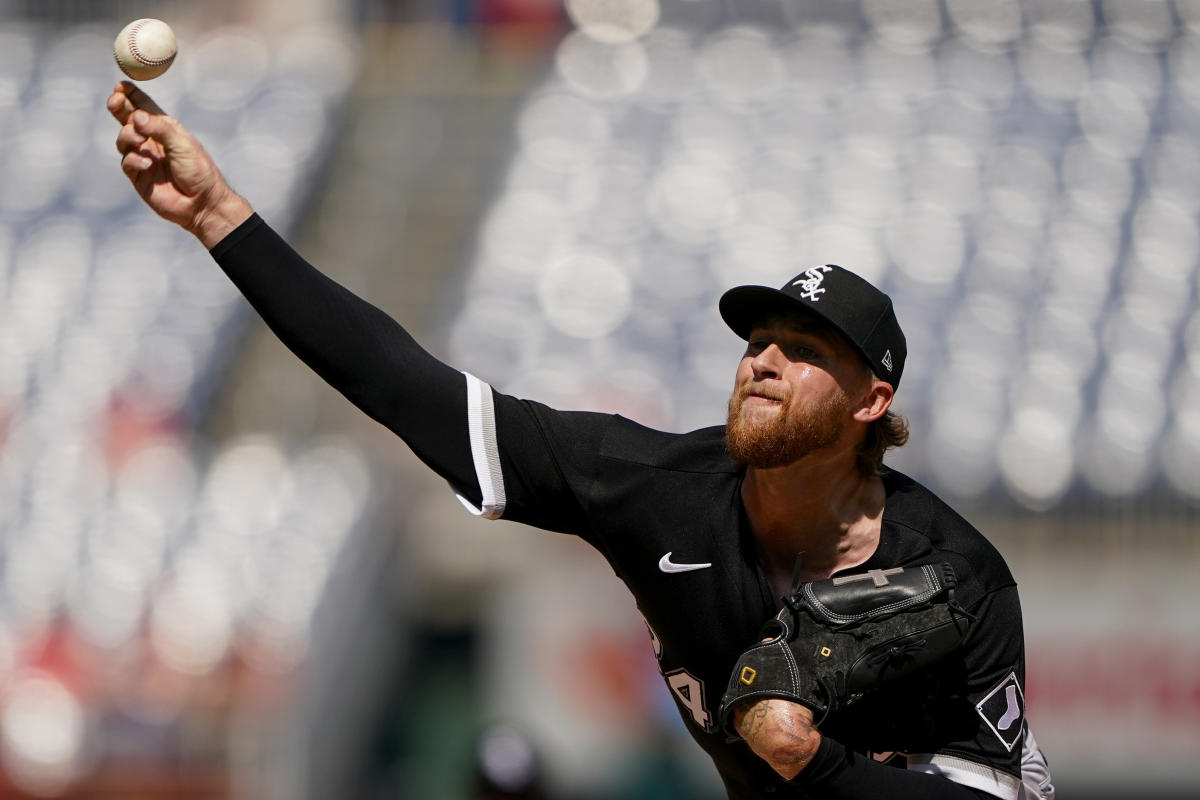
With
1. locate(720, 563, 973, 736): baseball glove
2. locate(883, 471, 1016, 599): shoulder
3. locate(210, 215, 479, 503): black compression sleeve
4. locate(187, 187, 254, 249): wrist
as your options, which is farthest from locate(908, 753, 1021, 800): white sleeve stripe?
locate(187, 187, 254, 249): wrist

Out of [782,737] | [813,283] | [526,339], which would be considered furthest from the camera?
[526,339]

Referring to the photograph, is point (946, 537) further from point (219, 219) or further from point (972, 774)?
point (219, 219)

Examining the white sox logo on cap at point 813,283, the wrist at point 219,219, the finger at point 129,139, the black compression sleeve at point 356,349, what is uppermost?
the finger at point 129,139

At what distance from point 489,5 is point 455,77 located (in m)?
0.73

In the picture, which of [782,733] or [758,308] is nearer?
[782,733]

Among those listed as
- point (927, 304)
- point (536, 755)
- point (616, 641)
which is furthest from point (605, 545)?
point (927, 304)

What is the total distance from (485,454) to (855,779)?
99 centimetres

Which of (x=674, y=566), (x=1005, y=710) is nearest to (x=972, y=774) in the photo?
(x=1005, y=710)

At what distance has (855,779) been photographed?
9.64ft

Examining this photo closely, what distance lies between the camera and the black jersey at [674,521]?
3119 mm

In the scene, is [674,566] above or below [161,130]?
below

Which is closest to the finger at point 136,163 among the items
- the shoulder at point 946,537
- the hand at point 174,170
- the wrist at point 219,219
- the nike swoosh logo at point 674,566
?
the hand at point 174,170

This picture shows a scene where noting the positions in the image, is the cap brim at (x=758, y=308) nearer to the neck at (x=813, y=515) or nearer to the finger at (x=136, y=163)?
the neck at (x=813, y=515)

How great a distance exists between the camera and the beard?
10.4ft
